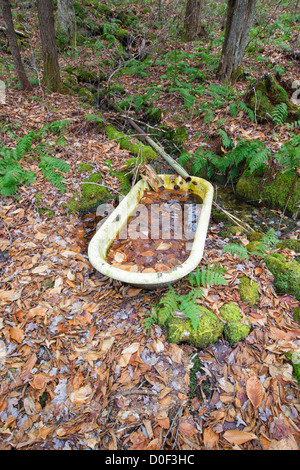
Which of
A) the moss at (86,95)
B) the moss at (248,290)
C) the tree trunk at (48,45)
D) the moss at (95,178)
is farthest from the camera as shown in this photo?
the moss at (86,95)

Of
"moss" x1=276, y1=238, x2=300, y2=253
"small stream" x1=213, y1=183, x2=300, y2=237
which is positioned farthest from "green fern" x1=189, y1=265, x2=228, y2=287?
"small stream" x1=213, y1=183, x2=300, y2=237

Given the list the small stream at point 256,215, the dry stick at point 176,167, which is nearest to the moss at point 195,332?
the dry stick at point 176,167

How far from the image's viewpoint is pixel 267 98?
4.51 metres

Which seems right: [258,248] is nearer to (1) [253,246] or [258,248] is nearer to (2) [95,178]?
(1) [253,246]

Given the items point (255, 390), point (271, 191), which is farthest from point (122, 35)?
point (255, 390)

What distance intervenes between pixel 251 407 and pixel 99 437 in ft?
3.83

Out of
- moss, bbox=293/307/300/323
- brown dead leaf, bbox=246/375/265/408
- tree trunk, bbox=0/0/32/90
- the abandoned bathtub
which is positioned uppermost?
tree trunk, bbox=0/0/32/90

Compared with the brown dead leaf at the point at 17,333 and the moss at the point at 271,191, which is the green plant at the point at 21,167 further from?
the moss at the point at 271,191

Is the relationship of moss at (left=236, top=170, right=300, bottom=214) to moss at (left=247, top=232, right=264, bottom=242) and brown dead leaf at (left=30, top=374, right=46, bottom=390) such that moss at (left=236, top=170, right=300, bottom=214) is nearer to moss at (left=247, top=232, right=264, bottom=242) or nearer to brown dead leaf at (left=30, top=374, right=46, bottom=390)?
moss at (left=247, top=232, right=264, bottom=242)

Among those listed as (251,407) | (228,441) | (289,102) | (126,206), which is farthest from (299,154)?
(228,441)

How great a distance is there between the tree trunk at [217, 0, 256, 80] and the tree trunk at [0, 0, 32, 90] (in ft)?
14.8

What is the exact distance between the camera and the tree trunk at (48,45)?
4633 millimetres

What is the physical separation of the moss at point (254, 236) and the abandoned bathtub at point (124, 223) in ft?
2.41

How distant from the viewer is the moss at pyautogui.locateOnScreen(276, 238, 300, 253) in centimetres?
309
